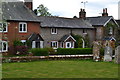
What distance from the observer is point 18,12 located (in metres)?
41.6

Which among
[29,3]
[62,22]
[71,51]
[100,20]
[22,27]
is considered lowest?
[71,51]

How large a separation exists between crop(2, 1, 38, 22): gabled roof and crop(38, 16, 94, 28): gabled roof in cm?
251

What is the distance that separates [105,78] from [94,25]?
123 feet

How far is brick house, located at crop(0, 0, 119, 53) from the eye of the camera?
39.4 m

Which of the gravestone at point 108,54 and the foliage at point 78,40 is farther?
the foliage at point 78,40

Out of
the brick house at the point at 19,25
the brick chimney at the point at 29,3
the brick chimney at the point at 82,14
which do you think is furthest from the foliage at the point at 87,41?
the brick chimney at the point at 29,3

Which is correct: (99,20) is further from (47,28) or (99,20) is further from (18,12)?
(18,12)

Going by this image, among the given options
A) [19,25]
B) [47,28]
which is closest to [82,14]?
[47,28]

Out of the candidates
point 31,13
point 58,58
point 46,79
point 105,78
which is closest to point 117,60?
point 58,58

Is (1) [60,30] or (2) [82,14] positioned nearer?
(1) [60,30]

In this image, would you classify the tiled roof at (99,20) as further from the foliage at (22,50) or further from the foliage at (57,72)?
the foliage at (57,72)

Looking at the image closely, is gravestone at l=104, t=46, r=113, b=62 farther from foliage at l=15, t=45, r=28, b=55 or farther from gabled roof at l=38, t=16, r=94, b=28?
gabled roof at l=38, t=16, r=94, b=28

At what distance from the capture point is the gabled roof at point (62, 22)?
45.9m

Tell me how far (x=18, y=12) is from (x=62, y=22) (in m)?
10.9
